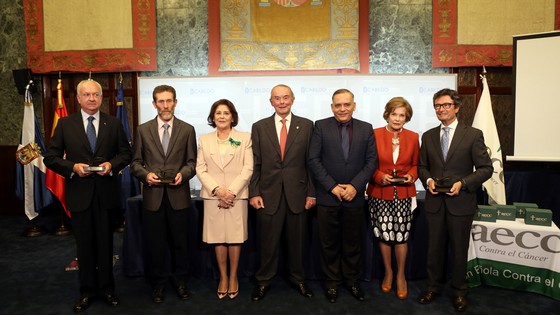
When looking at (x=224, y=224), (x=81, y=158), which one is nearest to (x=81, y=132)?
(x=81, y=158)

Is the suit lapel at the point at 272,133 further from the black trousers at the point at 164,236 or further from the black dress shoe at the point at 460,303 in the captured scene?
the black dress shoe at the point at 460,303

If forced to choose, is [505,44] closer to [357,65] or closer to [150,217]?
[357,65]

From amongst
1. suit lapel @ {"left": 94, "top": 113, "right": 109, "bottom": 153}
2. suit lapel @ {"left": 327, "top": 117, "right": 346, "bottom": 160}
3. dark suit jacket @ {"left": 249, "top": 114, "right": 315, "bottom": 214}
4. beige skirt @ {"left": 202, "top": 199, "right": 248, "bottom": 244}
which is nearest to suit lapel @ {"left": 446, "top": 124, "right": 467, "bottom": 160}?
suit lapel @ {"left": 327, "top": 117, "right": 346, "bottom": 160}

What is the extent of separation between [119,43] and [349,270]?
13.5 ft

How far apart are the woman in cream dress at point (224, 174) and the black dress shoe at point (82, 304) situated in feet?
3.15

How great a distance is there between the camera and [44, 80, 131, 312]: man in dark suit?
2.76 meters

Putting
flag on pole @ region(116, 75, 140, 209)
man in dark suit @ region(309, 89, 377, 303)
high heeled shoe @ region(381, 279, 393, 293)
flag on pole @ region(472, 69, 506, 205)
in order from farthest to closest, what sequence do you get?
flag on pole @ region(116, 75, 140, 209)
flag on pole @ region(472, 69, 506, 205)
high heeled shoe @ region(381, 279, 393, 293)
man in dark suit @ region(309, 89, 377, 303)

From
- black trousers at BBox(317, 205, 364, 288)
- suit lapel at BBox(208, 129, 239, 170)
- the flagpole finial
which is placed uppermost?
the flagpole finial

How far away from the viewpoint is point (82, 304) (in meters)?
2.86

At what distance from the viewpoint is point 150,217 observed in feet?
9.64

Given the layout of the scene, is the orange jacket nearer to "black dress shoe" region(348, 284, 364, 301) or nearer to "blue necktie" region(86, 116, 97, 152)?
"black dress shoe" region(348, 284, 364, 301)

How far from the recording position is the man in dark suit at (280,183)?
2918 millimetres

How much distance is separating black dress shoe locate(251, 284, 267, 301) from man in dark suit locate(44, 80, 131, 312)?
1.03 m

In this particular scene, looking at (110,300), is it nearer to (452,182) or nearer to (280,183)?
(280,183)
